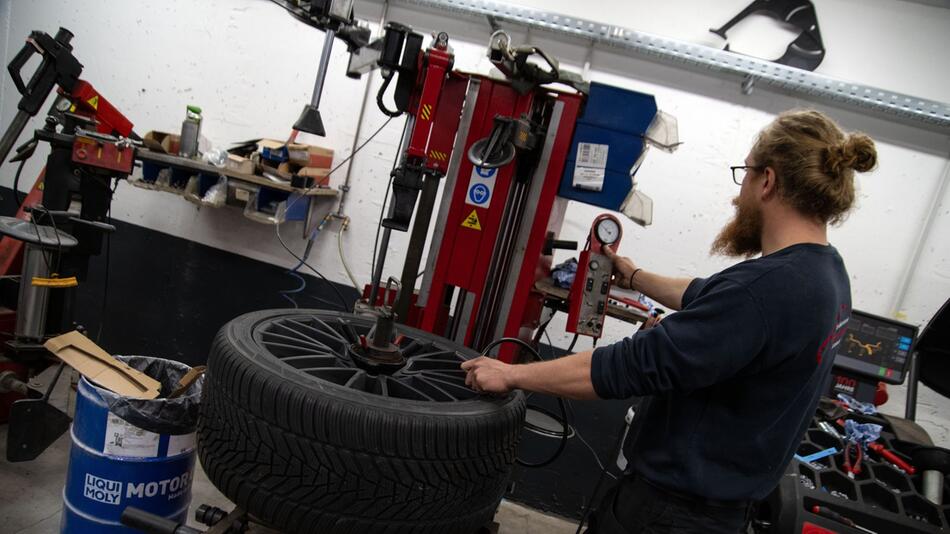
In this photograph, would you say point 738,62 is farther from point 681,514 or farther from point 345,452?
point 345,452

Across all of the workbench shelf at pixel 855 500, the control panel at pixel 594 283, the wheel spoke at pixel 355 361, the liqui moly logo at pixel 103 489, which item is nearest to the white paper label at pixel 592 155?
the control panel at pixel 594 283

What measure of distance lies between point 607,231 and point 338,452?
3.67 ft

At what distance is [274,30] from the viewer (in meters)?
2.72

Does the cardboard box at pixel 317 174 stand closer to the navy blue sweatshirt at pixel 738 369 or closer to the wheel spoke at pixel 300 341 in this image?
the wheel spoke at pixel 300 341

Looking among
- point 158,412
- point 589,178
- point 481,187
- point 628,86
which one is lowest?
point 158,412

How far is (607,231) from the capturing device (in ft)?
5.87

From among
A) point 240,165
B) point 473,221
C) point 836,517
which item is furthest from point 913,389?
point 240,165

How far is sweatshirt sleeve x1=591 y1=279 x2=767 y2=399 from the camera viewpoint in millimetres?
1007

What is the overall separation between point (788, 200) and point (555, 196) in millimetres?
787

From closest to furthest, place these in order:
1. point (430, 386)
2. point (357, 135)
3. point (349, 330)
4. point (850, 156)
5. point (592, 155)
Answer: point (850, 156)
point (430, 386)
point (349, 330)
point (592, 155)
point (357, 135)

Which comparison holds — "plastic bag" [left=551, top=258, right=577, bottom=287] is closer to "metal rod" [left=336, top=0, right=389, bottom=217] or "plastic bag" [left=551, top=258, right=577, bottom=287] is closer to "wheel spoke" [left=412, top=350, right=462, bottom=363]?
"wheel spoke" [left=412, top=350, right=462, bottom=363]

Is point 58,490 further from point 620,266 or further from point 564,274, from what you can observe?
point 620,266

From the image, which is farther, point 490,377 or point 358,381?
point 358,381

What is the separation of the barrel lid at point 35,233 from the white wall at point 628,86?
935mm
